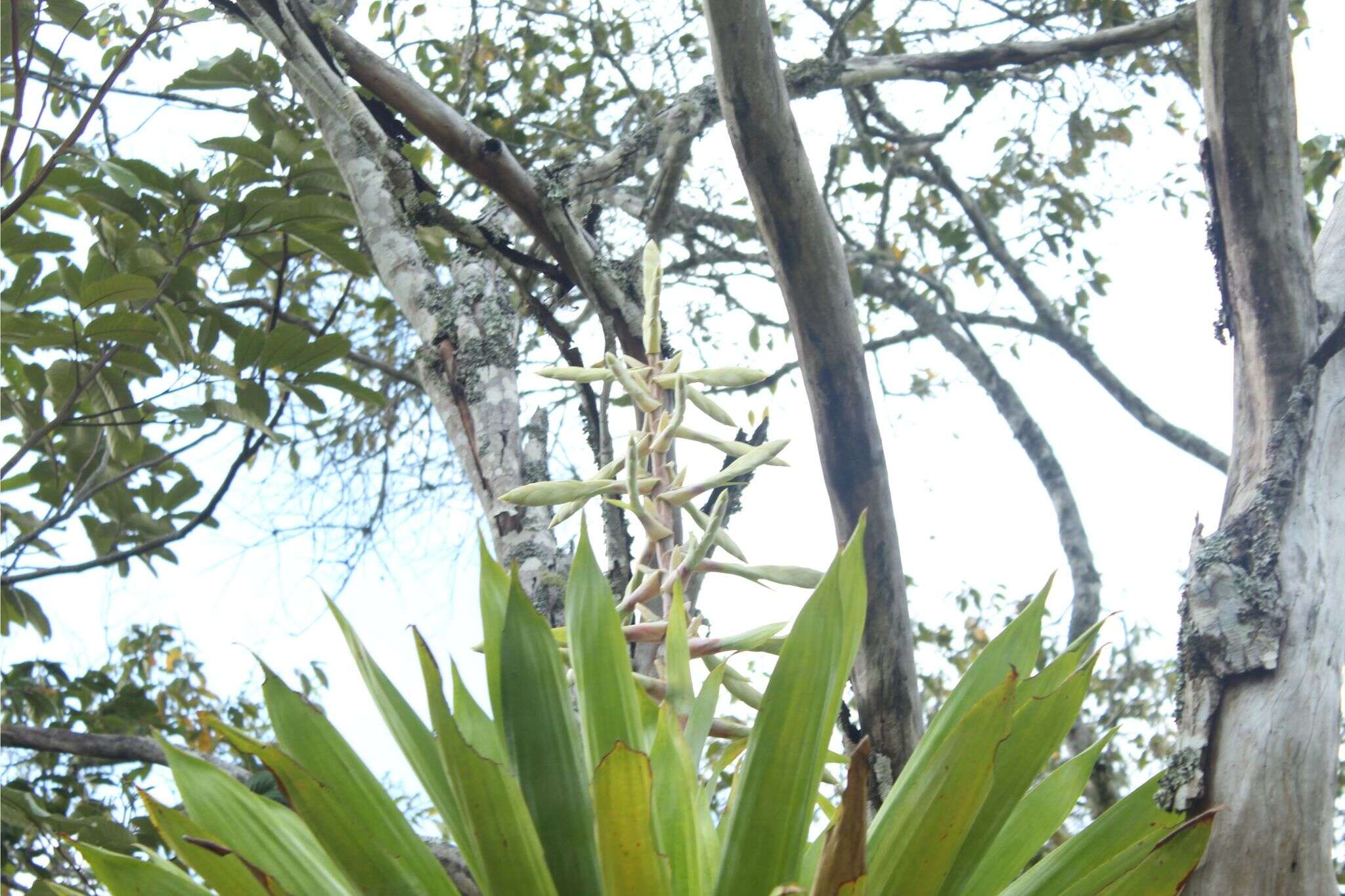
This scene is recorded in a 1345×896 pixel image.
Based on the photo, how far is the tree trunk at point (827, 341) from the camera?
47.9 inches

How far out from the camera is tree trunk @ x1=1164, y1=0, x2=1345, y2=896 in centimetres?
94

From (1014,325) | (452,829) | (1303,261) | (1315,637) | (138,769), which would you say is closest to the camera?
(452,829)

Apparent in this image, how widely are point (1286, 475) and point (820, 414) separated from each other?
0.52 m

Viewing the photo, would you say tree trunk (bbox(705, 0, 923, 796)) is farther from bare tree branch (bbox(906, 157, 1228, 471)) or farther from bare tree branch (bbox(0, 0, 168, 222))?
bare tree branch (bbox(906, 157, 1228, 471))

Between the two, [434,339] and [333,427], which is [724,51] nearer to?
[434,339]

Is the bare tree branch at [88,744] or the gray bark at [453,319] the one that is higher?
the gray bark at [453,319]

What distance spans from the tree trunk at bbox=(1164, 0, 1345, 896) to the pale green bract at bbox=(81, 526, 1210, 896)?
0.16 m

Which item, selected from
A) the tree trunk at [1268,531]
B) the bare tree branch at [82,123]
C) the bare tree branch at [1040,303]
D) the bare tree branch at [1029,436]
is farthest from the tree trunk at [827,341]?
the bare tree branch at [1040,303]

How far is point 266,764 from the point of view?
712 millimetres

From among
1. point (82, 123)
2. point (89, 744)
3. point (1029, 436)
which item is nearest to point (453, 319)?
point (82, 123)

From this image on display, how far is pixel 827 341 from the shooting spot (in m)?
1.23

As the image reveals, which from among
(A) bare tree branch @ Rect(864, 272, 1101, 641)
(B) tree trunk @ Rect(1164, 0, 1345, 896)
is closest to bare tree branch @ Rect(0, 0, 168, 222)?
(B) tree trunk @ Rect(1164, 0, 1345, 896)

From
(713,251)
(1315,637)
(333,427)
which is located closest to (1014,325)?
(713,251)

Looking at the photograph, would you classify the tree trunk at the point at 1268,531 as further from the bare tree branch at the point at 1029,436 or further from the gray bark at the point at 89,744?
the bare tree branch at the point at 1029,436
